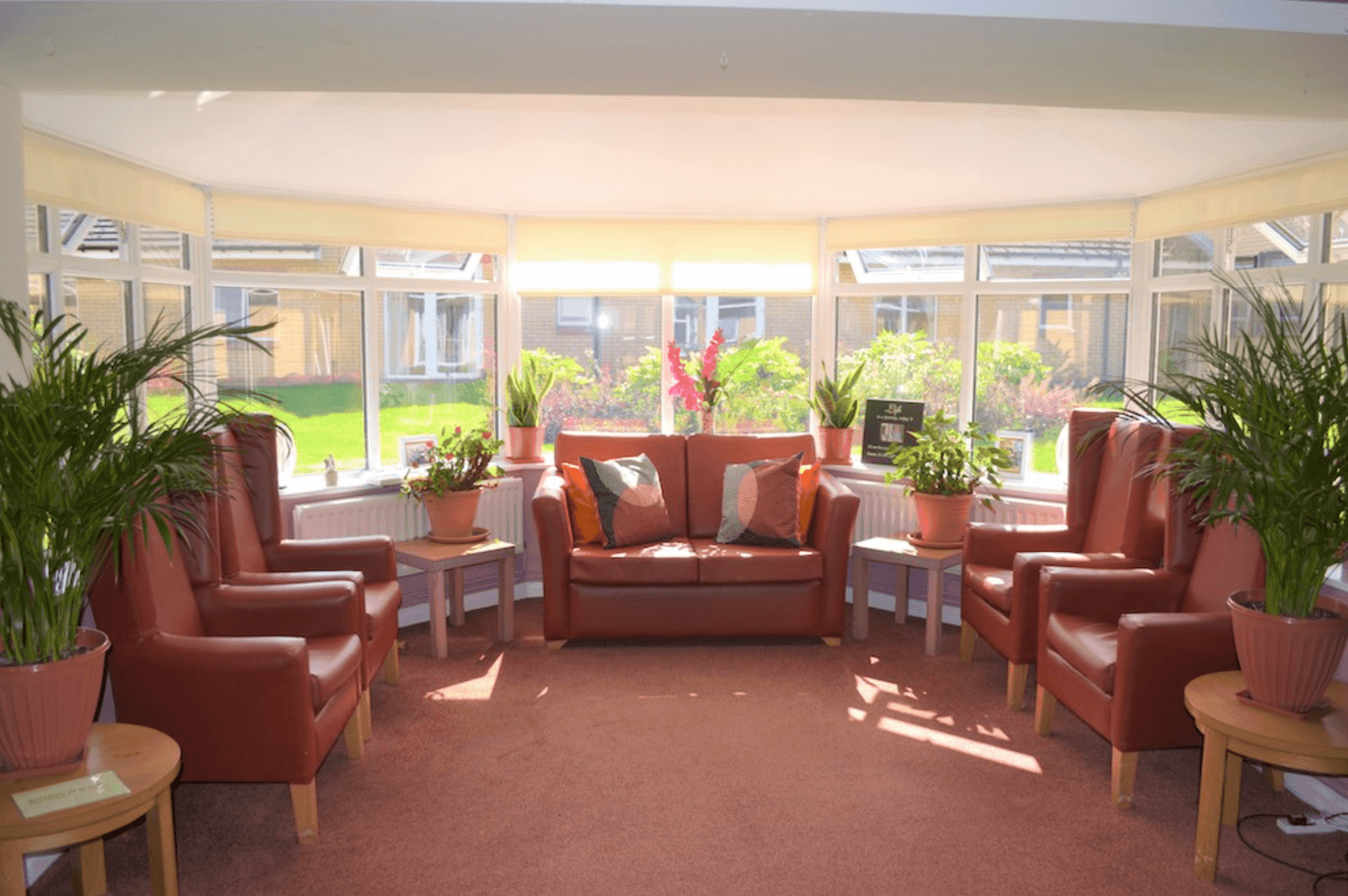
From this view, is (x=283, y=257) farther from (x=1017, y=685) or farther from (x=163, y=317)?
(x=1017, y=685)

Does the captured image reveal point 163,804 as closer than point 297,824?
Yes

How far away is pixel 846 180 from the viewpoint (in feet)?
17.6

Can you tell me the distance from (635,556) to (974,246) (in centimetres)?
266

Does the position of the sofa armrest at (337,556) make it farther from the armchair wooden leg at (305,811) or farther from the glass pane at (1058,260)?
the glass pane at (1058,260)

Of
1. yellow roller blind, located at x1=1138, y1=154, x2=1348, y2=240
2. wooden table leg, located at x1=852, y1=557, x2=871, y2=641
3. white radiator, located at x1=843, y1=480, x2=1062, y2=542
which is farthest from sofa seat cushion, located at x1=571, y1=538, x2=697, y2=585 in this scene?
yellow roller blind, located at x1=1138, y1=154, x2=1348, y2=240

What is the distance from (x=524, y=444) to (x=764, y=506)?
5.02ft

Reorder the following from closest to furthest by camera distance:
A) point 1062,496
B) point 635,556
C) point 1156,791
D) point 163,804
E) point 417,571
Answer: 1. point 163,804
2. point 1156,791
3. point 635,556
4. point 1062,496
5. point 417,571

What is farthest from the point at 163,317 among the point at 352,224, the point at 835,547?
the point at 835,547

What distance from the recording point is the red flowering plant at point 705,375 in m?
6.12

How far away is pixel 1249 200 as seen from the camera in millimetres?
4652

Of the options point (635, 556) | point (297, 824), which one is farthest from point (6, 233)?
point (635, 556)

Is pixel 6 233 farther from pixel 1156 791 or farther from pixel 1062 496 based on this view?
pixel 1062 496

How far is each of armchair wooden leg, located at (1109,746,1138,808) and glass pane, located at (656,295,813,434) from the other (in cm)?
325

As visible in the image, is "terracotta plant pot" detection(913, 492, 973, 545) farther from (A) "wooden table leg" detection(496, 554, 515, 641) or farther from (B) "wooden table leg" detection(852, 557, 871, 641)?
(A) "wooden table leg" detection(496, 554, 515, 641)
